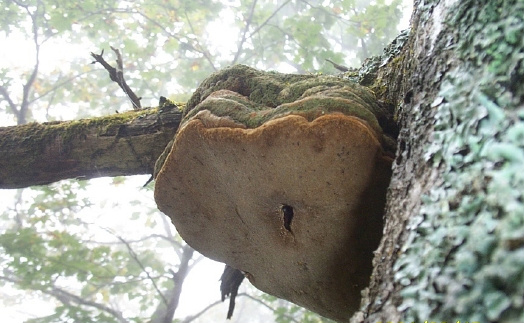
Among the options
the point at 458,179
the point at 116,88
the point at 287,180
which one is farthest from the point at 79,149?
the point at 116,88

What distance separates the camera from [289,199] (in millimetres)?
1878

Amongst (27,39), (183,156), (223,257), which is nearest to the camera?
(183,156)

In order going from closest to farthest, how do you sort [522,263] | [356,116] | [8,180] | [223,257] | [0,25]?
[522,263] < [356,116] < [223,257] < [8,180] < [0,25]

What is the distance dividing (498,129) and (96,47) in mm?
12620

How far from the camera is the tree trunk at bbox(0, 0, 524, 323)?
0.90 meters

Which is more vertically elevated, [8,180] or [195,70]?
[195,70]

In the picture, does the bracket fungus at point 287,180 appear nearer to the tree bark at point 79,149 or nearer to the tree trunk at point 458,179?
the tree trunk at point 458,179

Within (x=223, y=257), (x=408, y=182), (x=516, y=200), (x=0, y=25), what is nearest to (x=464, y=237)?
(x=516, y=200)

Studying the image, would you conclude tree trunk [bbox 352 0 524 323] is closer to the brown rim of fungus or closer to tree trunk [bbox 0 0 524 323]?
tree trunk [bbox 0 0 524 323]

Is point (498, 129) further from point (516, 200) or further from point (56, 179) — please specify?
point (56, 179)

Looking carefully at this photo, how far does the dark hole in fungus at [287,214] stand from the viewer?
198 cm

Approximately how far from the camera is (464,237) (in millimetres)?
1013

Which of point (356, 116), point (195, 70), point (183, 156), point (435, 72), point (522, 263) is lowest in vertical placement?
point (522, 263)

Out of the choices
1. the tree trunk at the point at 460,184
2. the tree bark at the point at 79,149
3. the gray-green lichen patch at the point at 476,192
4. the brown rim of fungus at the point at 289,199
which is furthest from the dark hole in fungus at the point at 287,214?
the tree bark at the point at 79,149
